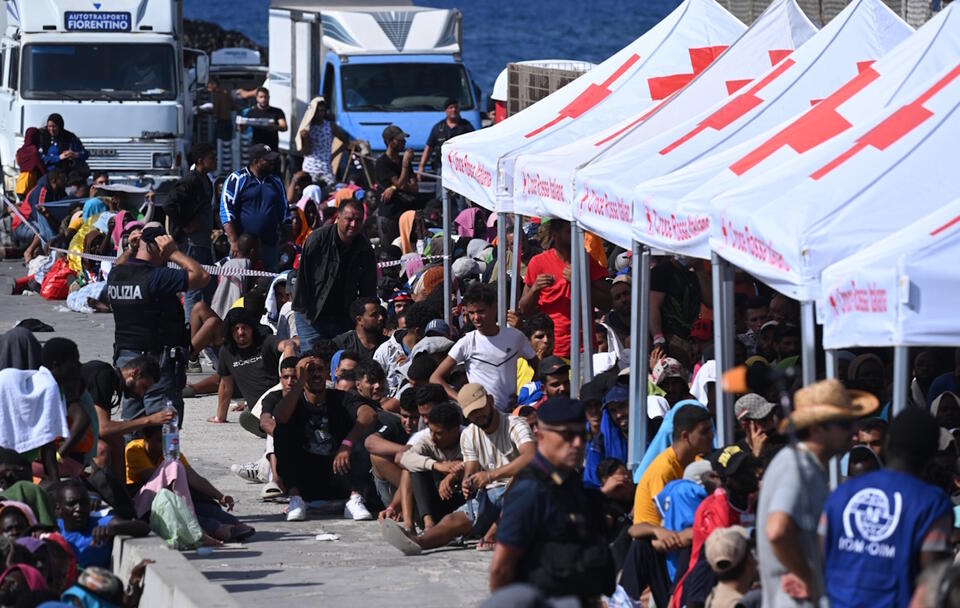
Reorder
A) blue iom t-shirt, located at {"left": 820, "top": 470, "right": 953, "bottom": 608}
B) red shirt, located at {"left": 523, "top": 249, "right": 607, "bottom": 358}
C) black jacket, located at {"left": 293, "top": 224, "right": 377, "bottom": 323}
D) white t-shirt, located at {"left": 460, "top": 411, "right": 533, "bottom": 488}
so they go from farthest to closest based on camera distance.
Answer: black jacket, located at {"left": 293, "top": 224, "right": 377, "bottom": 323}, red shirt, located at {"left": 523, "top": 249, "right": 607, "bottom": 358}, white t-shirt, located at {"left": 460, "top": 411, "right": 533, "bottom": 488}, blue iom t-shirt, located at {"left": 820, "top": 470, "right": 953, "bottom": 608}

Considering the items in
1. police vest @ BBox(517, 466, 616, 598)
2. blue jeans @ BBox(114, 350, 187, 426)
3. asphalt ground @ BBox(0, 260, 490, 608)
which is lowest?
asphalt ground @ BBox(0, 260, 490, 608)

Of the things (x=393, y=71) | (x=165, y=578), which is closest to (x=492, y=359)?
(x=165, y=578)

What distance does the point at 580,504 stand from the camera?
6.34 metres

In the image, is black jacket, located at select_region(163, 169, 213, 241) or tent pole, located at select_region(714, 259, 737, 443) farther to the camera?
black jacket, located at select_region(163, 169, 213, 241)

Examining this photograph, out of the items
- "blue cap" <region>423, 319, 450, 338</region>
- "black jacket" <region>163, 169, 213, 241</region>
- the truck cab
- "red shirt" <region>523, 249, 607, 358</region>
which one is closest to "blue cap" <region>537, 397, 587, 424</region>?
"red shirt" <region>523, 249, 607, 358</region>

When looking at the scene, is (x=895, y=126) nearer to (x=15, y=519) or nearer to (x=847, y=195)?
(x=847, y=195)

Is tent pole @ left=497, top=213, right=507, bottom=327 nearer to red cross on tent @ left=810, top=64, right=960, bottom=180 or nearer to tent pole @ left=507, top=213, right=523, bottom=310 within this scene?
tent pole @ left=507, top=213, right=523, bottom=310

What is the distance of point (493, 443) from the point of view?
10.5 m

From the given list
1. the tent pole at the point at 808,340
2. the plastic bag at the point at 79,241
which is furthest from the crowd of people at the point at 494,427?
the plastic bag at the point at 79,241

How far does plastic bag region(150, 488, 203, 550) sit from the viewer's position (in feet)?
33.8

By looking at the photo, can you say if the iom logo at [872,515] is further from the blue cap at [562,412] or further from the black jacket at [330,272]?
the black jacket at [330,272]

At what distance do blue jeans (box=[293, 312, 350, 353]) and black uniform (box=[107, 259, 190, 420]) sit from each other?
→ 82.2 inches

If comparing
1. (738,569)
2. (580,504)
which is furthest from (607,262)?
(580,504)

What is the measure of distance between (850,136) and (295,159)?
20.7 metres
